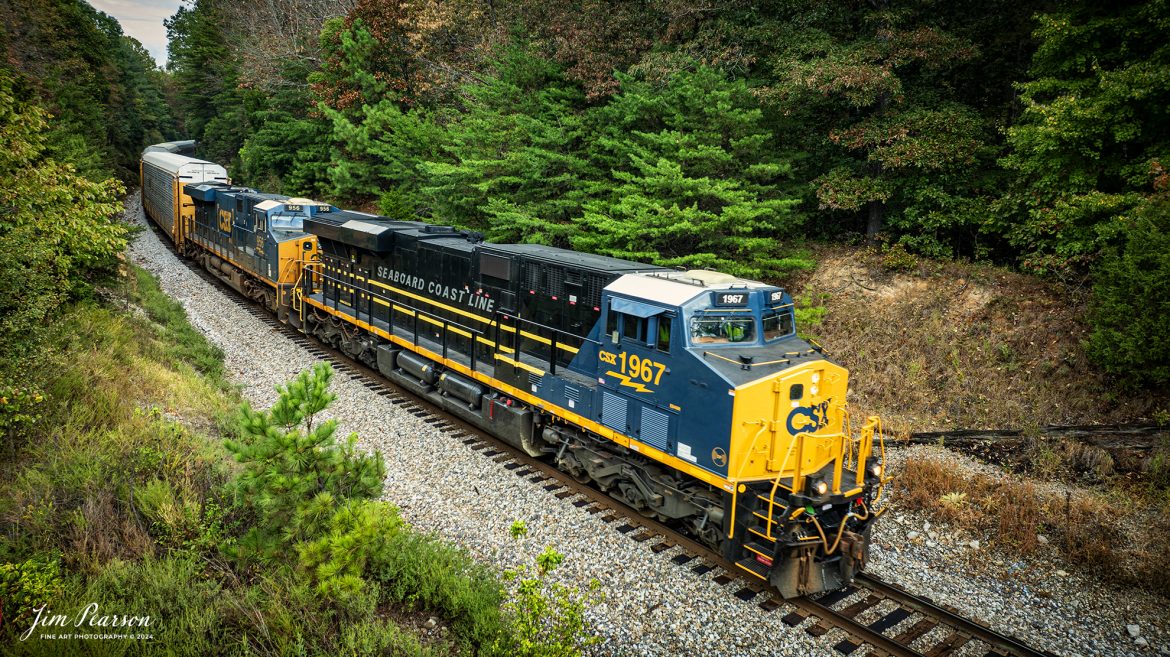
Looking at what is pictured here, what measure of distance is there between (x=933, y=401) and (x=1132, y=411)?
2741mm

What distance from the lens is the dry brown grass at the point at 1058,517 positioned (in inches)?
284

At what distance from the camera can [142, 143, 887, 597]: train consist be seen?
6602 millimetres

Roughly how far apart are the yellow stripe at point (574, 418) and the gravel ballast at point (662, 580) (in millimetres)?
1054

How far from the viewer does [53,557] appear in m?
5.23

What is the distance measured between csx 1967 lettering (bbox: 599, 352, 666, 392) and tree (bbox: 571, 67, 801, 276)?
16.8 feet

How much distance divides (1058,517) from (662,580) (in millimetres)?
5227

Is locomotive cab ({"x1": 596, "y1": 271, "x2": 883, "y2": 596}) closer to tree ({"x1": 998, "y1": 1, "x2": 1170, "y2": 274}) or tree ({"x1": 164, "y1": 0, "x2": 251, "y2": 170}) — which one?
tree ({"x1": 998, "y1": 1, "x2": 1170, "y2": 274})

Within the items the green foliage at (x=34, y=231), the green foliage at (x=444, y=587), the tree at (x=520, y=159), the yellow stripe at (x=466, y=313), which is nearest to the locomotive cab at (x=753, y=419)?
the yellow stripe at (x=466, y=313)

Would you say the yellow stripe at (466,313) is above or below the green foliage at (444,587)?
above

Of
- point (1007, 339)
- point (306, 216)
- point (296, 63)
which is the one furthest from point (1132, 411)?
point (296, 63)

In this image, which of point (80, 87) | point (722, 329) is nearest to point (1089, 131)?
point (722, 329)

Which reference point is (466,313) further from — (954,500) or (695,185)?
(954,500)

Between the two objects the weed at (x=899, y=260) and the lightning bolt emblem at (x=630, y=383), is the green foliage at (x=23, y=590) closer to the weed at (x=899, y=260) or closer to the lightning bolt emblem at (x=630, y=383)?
the lightning bolt emblem at (x=630, y=383)
